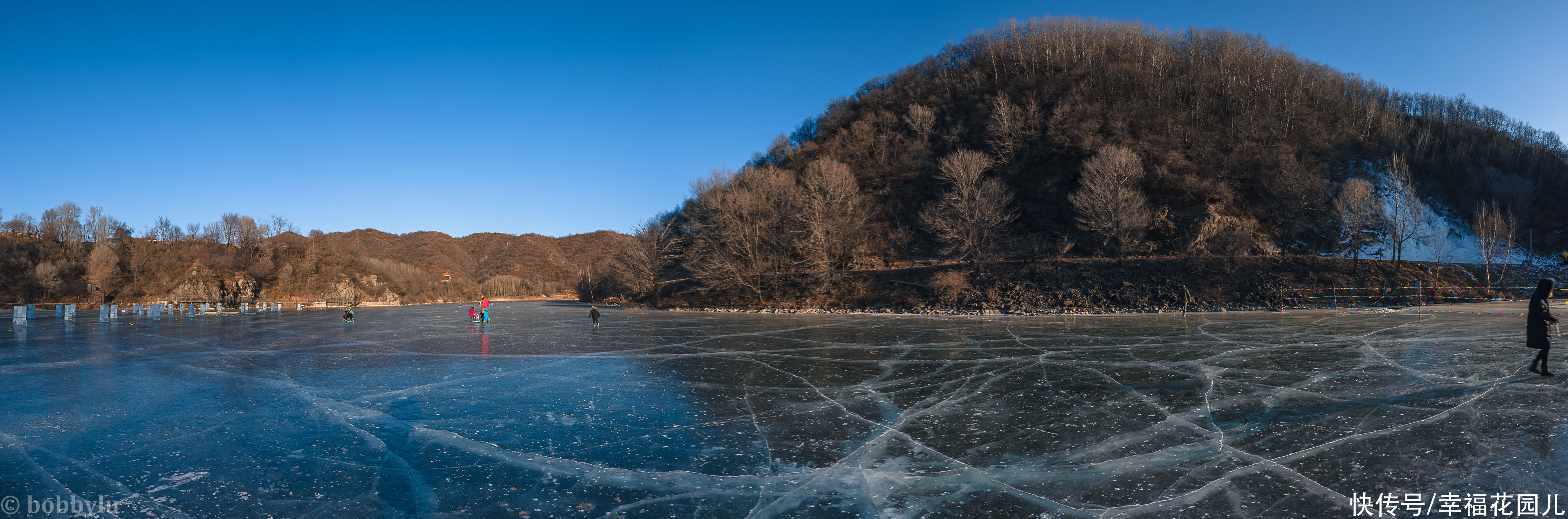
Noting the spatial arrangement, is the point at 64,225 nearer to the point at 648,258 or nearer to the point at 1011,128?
the point at 648,258

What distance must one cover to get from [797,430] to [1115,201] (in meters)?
36.9

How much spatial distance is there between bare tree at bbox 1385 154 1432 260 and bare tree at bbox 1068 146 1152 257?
14.1 meters

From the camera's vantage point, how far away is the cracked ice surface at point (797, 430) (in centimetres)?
547

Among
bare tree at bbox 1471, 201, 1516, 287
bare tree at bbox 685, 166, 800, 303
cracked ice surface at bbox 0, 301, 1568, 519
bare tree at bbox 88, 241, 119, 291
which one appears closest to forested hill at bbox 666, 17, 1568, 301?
bare tree at bbox 685, 166, 800, 303

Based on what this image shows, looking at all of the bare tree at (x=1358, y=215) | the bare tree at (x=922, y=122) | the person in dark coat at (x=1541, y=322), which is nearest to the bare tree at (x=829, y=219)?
the bare tree at (x=922, y=122)

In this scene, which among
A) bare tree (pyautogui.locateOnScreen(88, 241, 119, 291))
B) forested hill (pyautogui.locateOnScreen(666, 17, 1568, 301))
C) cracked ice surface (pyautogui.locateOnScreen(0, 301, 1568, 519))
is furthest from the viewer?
bare tree (pyautogui.locateOnScreen(88, 241, 119, 291))

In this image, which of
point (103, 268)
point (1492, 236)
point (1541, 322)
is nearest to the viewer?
point (1541, 322)

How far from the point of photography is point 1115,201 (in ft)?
127

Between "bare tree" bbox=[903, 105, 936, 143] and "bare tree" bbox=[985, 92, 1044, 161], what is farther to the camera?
"bare tree" bbox=[903, 105, 936, 143]

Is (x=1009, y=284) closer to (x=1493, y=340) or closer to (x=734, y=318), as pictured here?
(x=734, y=318)

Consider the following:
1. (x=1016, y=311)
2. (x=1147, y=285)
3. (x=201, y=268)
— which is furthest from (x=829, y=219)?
(x=201, y=268)

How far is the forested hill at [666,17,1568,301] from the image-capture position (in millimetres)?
43250

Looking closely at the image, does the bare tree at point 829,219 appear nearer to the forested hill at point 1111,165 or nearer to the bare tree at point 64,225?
the forested hill at point 1111,165

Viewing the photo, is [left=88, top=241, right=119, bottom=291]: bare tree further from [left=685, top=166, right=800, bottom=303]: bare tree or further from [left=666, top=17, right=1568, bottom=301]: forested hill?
[left=685, top=166, right=800, bottom=303]: bare tree
